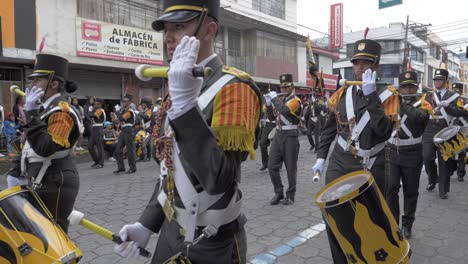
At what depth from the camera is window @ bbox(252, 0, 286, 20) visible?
25.0 m

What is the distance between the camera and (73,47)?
570 inches

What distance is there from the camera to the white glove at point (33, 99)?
3.28 meters

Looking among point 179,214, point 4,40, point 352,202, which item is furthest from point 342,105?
point 4,40

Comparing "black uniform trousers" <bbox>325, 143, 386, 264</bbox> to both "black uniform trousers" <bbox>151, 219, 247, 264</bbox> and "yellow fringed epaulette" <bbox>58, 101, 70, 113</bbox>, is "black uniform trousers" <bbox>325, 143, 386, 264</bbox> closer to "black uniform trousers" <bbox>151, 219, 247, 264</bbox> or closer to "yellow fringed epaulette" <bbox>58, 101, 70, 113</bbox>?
"black uniform trousers" <bbox>151, 219, 247, 264</bbox>

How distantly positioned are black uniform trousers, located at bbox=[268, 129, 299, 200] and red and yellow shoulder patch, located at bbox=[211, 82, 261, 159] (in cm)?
483

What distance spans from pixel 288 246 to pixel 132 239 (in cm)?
273

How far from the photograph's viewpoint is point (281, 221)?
536cm

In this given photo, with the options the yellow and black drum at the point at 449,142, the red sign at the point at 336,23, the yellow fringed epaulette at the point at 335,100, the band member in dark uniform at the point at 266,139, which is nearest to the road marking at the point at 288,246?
the yellow fringed epaulette at the point at 335,100

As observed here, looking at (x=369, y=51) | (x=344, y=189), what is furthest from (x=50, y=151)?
(x=369, y=51)

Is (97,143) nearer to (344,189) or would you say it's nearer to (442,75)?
(442,75)

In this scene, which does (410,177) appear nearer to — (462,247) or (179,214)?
(462,247)

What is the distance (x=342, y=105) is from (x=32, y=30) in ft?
42.3

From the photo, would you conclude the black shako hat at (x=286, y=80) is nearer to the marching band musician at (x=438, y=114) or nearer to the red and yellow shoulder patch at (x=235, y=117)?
the marching band musician at (x=438, y=114)

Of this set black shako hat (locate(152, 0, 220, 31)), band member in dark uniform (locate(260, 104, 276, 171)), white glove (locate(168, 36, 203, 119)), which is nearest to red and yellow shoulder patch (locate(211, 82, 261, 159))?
white glove (locate(168, 36, 203, 119))
